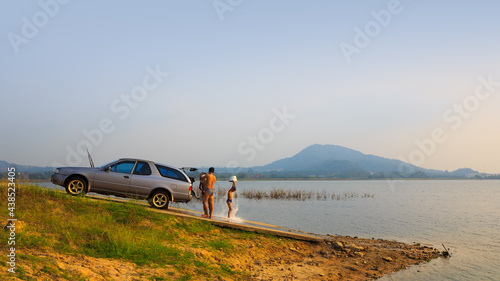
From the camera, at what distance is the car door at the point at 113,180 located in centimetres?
1380

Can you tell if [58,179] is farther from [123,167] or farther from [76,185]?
[123,167]

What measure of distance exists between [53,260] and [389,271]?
33.5 feet

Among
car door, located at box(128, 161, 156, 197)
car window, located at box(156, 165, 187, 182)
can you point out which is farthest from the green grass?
car window, located at box(156, 165, 187, 182)

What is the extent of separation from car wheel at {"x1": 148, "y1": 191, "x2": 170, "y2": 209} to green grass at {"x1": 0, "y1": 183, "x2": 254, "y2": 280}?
145cm

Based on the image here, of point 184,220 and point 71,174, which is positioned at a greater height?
point 71,174

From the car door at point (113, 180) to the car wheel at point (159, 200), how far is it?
1076 mm

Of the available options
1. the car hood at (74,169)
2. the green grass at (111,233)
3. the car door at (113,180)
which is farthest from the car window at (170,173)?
the car hood at (74,169)

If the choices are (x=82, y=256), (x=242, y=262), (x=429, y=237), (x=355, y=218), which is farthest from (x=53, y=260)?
(x=355, y=218)

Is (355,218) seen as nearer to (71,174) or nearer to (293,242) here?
(293,242)

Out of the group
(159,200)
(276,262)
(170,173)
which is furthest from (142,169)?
(276,262)

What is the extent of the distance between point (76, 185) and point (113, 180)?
136 cm

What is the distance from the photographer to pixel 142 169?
46.7ft

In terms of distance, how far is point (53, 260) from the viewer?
296 inches

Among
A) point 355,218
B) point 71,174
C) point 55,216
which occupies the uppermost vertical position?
point 71,174
